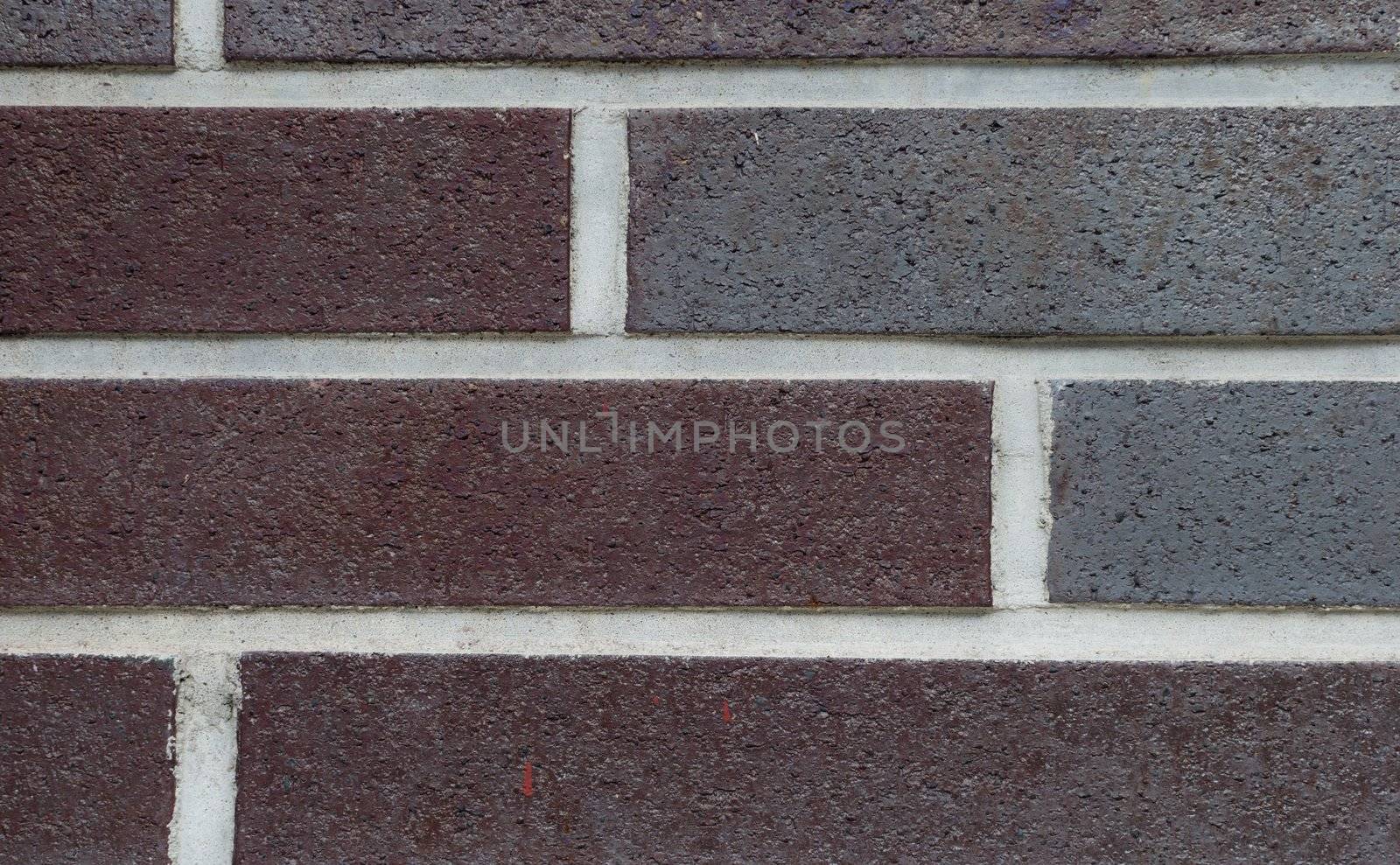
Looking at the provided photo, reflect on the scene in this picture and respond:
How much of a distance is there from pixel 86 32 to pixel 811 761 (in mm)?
535

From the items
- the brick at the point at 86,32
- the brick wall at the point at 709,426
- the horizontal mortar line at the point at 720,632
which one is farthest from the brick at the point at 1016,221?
the brick at the point at 86,32

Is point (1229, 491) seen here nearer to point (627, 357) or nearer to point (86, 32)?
point (627, 357)

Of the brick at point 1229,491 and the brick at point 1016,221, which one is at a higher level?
the brick at point 1016,221

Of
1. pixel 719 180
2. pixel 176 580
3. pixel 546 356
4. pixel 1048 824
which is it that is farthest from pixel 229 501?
pixel 1048 824

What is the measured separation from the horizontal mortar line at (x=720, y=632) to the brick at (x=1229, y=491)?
18 mm

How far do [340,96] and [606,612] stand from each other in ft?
0.99

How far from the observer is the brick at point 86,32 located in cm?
49

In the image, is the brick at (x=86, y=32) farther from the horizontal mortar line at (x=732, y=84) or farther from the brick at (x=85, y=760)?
the brick at (x=85, y=760)

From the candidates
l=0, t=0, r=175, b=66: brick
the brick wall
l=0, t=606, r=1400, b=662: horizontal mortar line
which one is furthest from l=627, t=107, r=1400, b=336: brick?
l=0, t=0, r=175, b=66: brick

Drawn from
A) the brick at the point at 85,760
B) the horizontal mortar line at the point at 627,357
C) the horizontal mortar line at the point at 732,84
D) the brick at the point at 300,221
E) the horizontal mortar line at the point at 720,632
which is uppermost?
the horizontal mortar line at the point at 732,84

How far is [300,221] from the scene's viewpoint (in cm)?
49

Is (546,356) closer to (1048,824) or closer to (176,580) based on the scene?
(176,580)

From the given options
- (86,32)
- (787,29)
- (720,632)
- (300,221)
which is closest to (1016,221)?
(787,29)

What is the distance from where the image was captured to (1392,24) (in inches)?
18.9
